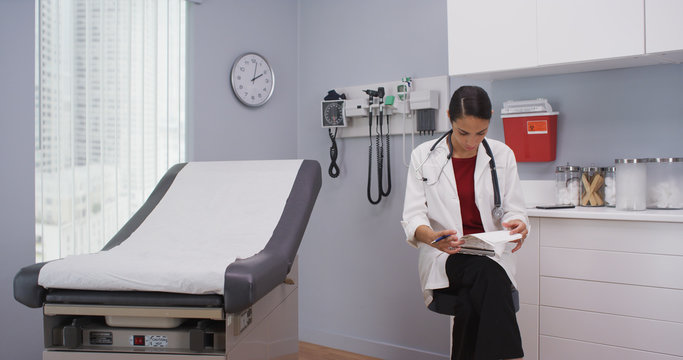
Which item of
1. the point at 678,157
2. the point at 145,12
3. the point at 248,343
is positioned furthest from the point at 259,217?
the point at 678,157

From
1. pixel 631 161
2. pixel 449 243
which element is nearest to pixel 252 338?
pixel 449 243

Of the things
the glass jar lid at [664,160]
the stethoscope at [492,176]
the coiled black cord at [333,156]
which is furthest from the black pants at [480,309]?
the coiled black cord at [333,156]

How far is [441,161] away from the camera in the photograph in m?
1.92

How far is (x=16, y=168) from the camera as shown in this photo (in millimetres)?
2029

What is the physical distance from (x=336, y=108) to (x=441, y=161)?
137 centimetres

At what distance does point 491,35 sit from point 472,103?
829 millimetres

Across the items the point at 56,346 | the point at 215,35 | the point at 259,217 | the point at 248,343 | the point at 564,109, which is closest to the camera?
the point at 56,346

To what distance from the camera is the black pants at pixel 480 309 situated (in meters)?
1.54

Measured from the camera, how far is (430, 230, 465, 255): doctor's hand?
5.37ft

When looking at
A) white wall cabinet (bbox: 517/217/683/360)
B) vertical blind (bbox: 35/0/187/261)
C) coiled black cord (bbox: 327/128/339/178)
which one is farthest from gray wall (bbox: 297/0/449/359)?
vertical blind (bbox: 35/0/187/261)

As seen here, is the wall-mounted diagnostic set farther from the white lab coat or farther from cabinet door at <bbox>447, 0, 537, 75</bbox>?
the white lab coat

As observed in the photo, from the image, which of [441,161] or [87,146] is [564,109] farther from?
[87,146]

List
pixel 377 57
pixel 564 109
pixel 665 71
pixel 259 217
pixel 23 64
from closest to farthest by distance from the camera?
pixel 259 217, pixel 23 64, pixel 665 71, pixel 564 109, pixel 377 57

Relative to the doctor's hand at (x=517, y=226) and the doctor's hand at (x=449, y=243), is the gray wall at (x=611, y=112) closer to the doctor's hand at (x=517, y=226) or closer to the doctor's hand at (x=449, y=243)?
the doctor's hand at (x=517, y=226)
